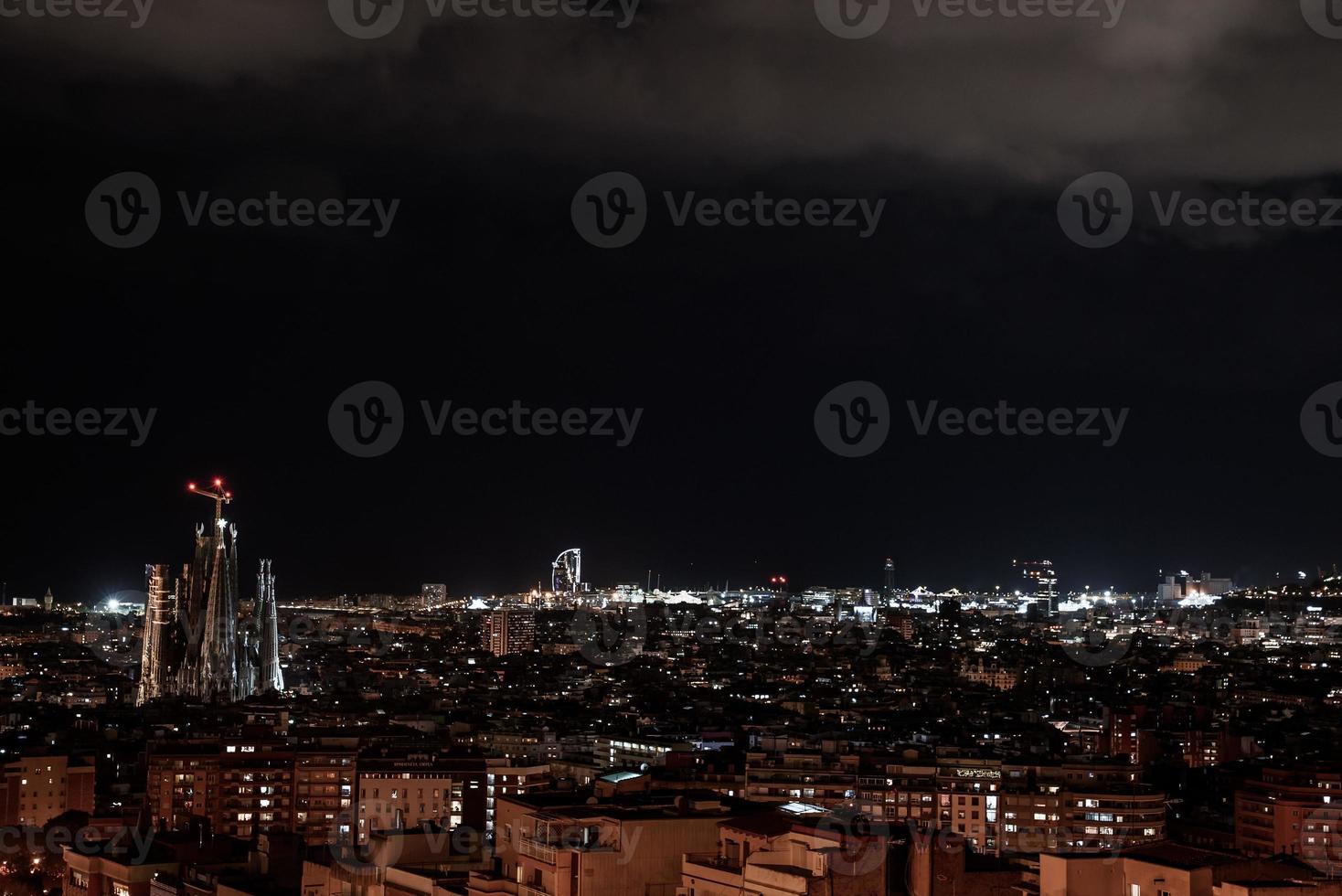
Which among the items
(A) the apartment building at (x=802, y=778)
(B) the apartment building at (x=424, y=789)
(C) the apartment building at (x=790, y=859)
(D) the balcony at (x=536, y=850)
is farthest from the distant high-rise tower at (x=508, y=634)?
(C) the apartment building at (x=790, y=859)

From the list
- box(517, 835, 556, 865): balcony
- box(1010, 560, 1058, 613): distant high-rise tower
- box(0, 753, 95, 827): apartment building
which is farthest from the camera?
box(1010, 560, 1058, 613): distant high-rise tower

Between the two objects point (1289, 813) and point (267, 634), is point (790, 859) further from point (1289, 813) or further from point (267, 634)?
point (267, 634)

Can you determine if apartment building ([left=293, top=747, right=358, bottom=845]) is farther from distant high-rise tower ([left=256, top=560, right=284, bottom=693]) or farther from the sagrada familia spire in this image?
distant high-rise tower ([left=256, top=560, right=284, bottom=693])

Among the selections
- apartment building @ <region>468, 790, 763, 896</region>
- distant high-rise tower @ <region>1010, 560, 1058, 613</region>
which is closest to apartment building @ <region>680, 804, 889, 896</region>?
apartment building @ <region>468, 790, 763, 896</region>

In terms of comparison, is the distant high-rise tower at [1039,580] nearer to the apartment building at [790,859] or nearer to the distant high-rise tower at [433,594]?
the distant high-rise tower at [433,594]

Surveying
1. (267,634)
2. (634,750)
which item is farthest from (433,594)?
(634,750)

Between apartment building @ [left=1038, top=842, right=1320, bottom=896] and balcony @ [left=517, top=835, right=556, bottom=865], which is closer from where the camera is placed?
apartment building @ [left=1038, top=842, right=1320, bottom=896]

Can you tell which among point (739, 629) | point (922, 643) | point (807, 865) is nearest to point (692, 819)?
point (807, 865)
